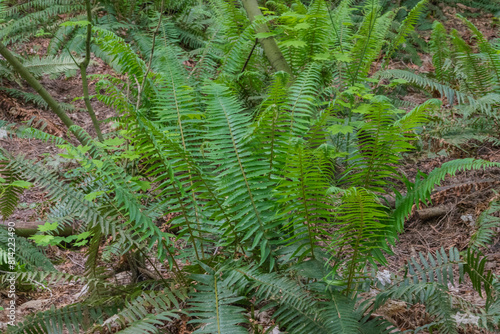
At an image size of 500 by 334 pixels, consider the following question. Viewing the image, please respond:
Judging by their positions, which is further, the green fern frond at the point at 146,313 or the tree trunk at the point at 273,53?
the tree trunk at the point at 273,53

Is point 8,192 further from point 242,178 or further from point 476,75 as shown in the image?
point 476,75

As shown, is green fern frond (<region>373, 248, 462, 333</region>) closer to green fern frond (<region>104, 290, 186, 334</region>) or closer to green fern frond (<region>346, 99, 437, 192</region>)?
green fern frond (<region>346, 99, 437, 192</region>)

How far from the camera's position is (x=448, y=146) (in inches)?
136

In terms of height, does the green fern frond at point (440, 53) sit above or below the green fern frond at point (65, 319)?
above

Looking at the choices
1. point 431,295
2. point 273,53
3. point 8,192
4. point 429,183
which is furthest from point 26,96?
point 431,295

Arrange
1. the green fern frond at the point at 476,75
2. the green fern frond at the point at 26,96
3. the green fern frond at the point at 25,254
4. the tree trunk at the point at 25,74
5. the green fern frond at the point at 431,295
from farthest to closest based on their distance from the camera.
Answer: the green fern frond at the point at 26,96 < the green fern frond at the point at 476,75 < the tree trunk at the point at 25,74 < the green fern frond at the point at 25,254 < the green fern frond at the point at 431,295

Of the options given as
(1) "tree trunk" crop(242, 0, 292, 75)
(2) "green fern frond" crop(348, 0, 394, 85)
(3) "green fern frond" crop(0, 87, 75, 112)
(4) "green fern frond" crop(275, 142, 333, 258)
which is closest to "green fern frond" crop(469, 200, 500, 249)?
(4) "green fern frond" crop(275, 142, 333, 258)

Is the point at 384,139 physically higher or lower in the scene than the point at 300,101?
lower

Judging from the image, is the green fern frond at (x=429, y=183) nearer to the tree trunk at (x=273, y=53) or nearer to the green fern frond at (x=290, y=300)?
the green fern frond at (x=290, y=300)

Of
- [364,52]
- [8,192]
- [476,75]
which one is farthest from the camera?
[476,75]

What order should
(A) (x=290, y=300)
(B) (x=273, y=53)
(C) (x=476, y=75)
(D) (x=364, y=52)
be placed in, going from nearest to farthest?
1. (A) (x=290, y=300)
2. (D) (x=364, y=52)
3. (B) (x=273, y=53)
4. (C) (x=476, y=75)

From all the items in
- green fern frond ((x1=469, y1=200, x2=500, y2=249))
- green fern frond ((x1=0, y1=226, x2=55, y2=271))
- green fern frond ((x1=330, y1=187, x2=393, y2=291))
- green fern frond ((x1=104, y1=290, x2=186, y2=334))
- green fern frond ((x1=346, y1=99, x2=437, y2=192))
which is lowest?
green fern frond ((x1=469, y1=200, x2=500, y2=249))

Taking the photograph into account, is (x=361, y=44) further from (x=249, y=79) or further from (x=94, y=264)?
(x=94, y=264)

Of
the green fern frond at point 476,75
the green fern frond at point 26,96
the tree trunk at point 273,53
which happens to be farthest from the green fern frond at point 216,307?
the green fern frond at point 26,96
